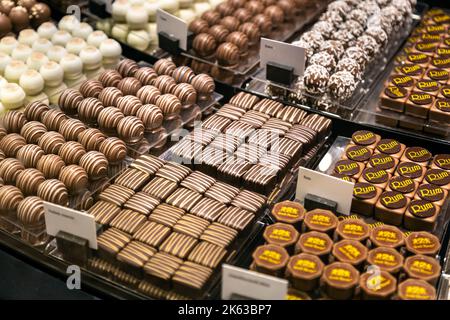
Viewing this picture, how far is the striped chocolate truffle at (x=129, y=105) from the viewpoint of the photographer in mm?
3441

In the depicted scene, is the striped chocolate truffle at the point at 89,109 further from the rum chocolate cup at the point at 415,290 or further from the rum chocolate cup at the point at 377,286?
the rum chocolate cup at the point at 415,290

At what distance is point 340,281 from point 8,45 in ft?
8.23

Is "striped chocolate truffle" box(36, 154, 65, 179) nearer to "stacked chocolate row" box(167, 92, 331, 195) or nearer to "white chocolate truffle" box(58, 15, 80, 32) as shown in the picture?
"stacked chocolate row" box(167, 92, 331, 195)

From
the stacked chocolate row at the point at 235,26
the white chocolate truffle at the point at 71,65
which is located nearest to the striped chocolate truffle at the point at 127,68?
the white chocolate truffle at the point at 71,65

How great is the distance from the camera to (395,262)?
257cm

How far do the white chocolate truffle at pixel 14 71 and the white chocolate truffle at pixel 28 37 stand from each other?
38cm

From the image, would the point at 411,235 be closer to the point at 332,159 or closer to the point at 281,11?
the point at 332,159

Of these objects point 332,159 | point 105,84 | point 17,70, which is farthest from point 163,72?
point 332,159

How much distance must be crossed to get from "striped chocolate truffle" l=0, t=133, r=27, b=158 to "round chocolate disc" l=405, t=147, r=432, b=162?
1957mm

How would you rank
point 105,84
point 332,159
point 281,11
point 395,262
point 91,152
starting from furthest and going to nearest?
point 281,11 < point 105,84 < point 332,159 < point 91,152 < point 395,262

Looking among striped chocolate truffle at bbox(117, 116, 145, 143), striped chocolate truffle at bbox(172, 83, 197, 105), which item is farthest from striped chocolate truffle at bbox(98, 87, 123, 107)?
striped chocolate truffle at bbox(172, 83, 197, 105)

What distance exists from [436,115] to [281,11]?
4.61 ft

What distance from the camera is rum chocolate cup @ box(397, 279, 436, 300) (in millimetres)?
2424

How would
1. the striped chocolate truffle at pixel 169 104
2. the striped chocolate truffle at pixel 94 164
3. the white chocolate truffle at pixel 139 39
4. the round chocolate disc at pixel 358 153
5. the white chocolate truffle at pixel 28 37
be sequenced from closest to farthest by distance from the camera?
1. the striped chocolate truffle at pixel 94 164
2. the round chocolate disc at pixel 358 153
3. the striped chocolate truffle at pixel 169 104
4. the white chocolate truffle at pixel 28 37
5. the white chocolate truffle at pixel 139 39
